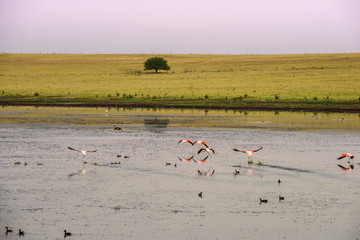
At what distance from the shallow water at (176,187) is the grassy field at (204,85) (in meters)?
27.9

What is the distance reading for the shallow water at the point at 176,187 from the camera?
16.0 m

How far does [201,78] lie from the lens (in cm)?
9694

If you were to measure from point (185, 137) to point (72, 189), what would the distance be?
1700 cm

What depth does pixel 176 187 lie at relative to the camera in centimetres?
2102

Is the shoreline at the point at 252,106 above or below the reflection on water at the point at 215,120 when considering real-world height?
above

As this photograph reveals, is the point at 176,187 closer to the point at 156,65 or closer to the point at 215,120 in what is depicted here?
the point at 215,120

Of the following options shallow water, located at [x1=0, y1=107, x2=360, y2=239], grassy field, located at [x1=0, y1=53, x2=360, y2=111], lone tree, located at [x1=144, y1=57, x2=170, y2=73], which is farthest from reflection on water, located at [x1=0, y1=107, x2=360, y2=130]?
lone tree, located at [x1=144, y1=57, x2=170, y2=73]

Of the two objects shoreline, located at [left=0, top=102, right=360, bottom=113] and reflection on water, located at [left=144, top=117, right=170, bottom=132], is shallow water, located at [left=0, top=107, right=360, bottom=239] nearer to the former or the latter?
reflection on water, located at [left=144, top=117, right=170, bottom=132]

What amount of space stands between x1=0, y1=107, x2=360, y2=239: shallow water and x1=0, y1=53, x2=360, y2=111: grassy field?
91.5 feet

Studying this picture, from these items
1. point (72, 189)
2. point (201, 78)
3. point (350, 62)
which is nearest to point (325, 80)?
point (201, 78)

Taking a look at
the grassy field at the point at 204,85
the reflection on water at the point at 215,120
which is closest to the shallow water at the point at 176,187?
the reflection on water at the point at 215,120

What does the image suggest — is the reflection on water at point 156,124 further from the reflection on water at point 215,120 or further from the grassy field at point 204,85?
the grassy field at point 204,85

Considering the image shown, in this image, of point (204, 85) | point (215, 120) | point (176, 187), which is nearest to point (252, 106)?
point (215, 120)

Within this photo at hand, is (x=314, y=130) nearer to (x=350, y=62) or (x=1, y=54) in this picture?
(x=350, y=62)
